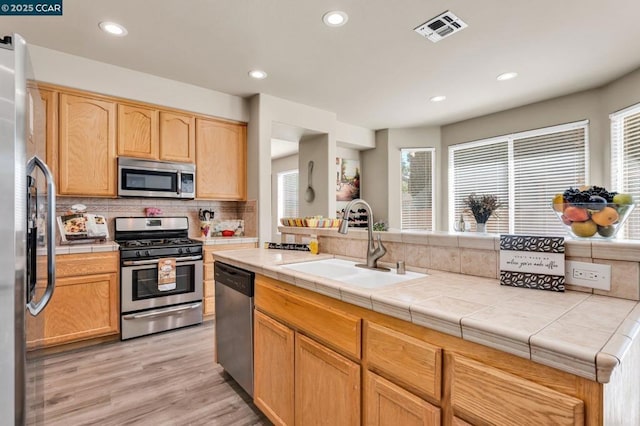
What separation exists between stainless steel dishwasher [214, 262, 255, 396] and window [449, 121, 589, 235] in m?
3.61

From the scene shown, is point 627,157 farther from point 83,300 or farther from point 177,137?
point 83,300

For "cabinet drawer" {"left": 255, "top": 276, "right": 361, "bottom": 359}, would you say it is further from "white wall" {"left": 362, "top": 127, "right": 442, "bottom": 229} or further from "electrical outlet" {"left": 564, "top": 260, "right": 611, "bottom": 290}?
"white wall" {"left": 362, "top": 127, "right": 442, "bottom": 229}

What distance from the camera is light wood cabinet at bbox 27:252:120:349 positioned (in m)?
2.61

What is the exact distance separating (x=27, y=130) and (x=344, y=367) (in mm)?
1435

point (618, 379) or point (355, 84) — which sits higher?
point (355, 84)

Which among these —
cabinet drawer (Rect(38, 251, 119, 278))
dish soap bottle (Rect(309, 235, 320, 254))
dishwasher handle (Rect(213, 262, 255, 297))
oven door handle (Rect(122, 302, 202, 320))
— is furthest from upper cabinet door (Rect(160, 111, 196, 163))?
dish soap bottle (Rect(309, 235, 320, 254))

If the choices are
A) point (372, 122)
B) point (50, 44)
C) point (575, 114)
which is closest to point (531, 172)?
point (575, 114)

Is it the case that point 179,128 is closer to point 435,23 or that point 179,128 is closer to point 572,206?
point 435,23

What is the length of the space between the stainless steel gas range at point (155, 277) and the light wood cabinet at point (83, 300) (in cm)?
9

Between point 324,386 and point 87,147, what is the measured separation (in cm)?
312

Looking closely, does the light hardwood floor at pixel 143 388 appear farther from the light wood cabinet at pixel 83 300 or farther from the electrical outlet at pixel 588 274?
the electrical outlet at pixel 588 274

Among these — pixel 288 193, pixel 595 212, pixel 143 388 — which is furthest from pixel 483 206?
pixel 288 193

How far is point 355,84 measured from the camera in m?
3.56

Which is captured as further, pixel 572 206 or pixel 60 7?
pixel 60 7
